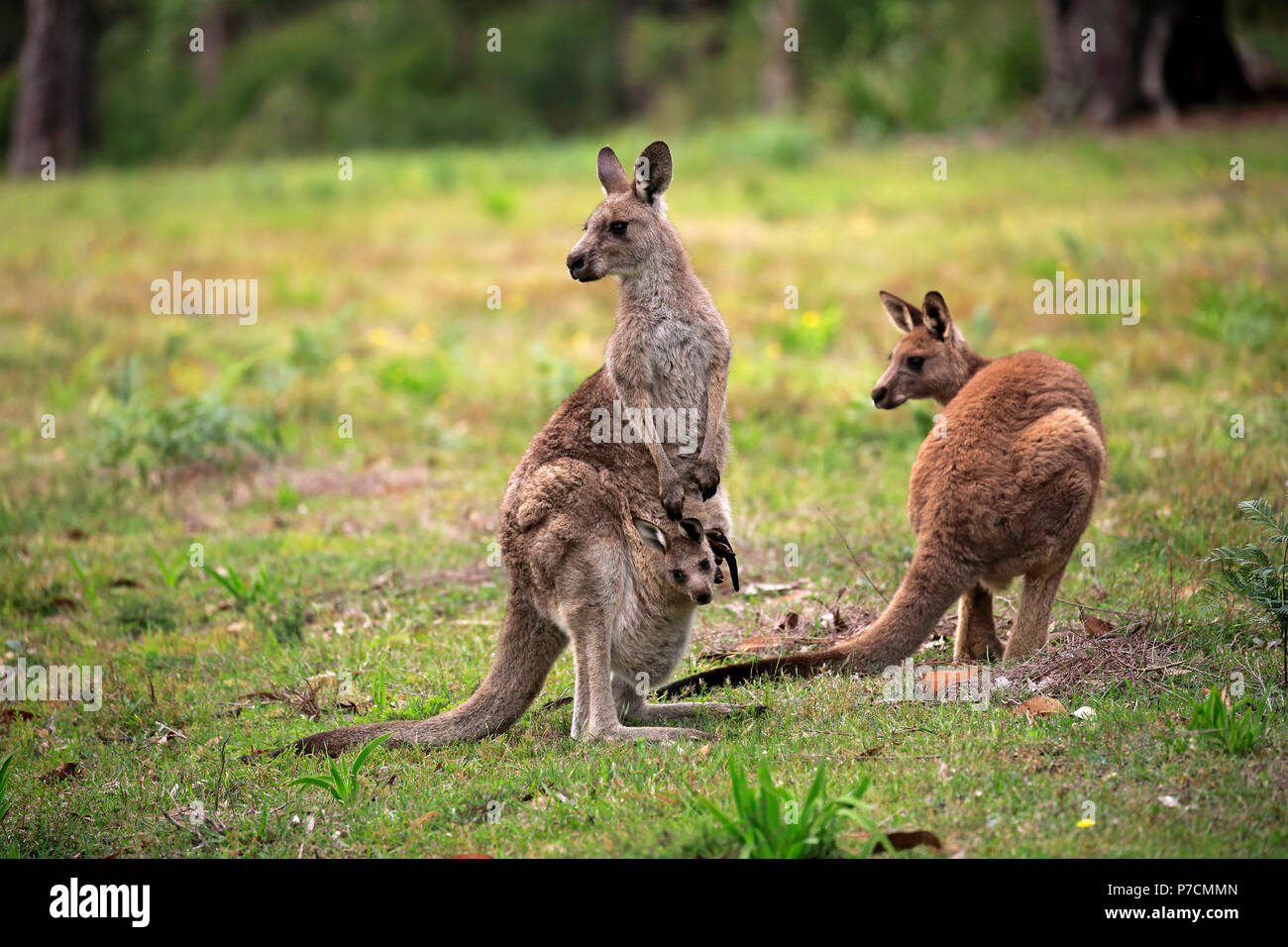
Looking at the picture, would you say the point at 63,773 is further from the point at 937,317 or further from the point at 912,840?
the point at 937,317

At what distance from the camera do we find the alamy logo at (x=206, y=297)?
12406 millimetres

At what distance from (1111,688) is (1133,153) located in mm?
12587

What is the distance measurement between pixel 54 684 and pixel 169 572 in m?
1.17

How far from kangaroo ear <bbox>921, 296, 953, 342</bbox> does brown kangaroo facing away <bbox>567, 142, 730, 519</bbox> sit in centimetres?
94

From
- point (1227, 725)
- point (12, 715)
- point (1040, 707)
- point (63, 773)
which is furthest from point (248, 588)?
point (1227, 725)

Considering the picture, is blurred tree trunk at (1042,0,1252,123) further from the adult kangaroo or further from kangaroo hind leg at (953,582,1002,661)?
kangaroo hind leg at (953,582,1002,661)

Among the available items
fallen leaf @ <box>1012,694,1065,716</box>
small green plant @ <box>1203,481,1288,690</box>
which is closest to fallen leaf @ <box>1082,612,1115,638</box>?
small green plant @ <box>1203,481,1288,690</box>

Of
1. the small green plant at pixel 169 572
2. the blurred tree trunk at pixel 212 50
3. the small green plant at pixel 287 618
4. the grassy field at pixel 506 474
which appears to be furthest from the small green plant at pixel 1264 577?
the blurred tree trunk at pixel 212 50

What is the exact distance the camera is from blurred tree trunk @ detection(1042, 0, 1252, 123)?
1784 centimetres

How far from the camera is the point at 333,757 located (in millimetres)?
4629

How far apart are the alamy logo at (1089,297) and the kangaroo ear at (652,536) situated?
620 centimetres

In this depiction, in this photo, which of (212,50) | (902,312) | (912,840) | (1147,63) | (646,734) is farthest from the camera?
(212,50)
